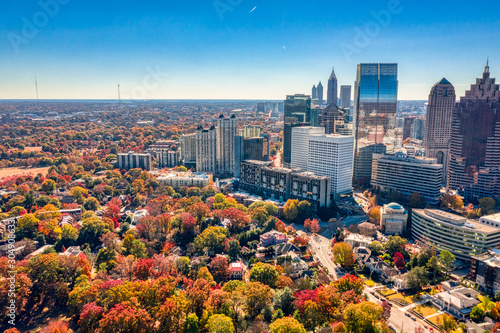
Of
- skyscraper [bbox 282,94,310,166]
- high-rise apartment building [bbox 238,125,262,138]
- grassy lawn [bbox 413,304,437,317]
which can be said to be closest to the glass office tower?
skyscraper [bbox 282,94,310,166]

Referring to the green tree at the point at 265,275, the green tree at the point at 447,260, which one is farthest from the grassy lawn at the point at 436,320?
the green tree at the point at 265,275

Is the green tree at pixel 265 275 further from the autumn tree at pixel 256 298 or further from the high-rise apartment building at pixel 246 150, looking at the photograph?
the high-rise apartment building at pixel 246 150

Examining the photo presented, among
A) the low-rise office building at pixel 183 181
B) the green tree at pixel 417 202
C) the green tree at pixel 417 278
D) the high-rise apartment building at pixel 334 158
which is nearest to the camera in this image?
the green tree at pixel 417 278

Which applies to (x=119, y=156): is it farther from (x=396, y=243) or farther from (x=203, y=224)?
(x=396, y=243)

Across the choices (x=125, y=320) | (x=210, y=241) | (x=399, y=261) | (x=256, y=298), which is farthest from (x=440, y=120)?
(x=125, y=320)

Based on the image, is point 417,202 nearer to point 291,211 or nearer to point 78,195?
point 291,211

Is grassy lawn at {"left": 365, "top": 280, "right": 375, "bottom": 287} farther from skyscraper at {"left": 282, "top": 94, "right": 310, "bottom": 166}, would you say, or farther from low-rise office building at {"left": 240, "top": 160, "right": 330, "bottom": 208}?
skyscraper at {"left": 282, "top": 94, "right": 310, "bottom": 166}
